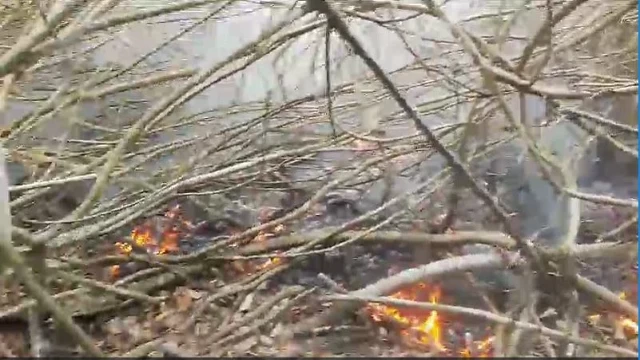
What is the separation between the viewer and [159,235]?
1.18 metres

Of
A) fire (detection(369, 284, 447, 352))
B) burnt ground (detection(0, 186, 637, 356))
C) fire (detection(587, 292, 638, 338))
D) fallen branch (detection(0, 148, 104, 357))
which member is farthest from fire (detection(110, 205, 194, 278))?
fire (detection(587, 292, 638, 338))

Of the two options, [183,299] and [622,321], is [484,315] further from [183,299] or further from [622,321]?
[183,299]

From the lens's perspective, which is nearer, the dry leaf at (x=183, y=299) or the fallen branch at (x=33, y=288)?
the fallen branch at (x=33, y=288)

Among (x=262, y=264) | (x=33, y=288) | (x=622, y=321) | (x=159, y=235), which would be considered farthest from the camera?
(x=159, y=235)

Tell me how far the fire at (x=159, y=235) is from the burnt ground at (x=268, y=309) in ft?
0.10

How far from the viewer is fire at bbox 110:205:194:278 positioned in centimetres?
116

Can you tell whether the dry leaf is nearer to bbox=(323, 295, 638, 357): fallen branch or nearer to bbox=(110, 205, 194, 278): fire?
bbox=(110, 205, 194, 278): fire

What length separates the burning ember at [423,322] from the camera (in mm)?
703

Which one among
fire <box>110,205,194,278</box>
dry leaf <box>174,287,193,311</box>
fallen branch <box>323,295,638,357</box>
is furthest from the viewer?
fire <box>110,205,194,278</box>

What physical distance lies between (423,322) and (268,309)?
7.8 inches

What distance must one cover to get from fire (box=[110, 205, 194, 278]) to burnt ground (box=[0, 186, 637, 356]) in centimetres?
3

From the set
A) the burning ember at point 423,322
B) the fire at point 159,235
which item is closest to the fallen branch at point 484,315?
the burning ember at point 423,322

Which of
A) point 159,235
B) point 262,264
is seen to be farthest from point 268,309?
point 159,235

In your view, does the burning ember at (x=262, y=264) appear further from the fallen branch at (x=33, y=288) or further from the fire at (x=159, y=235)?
the fallen branch at (x=33, y=288)
